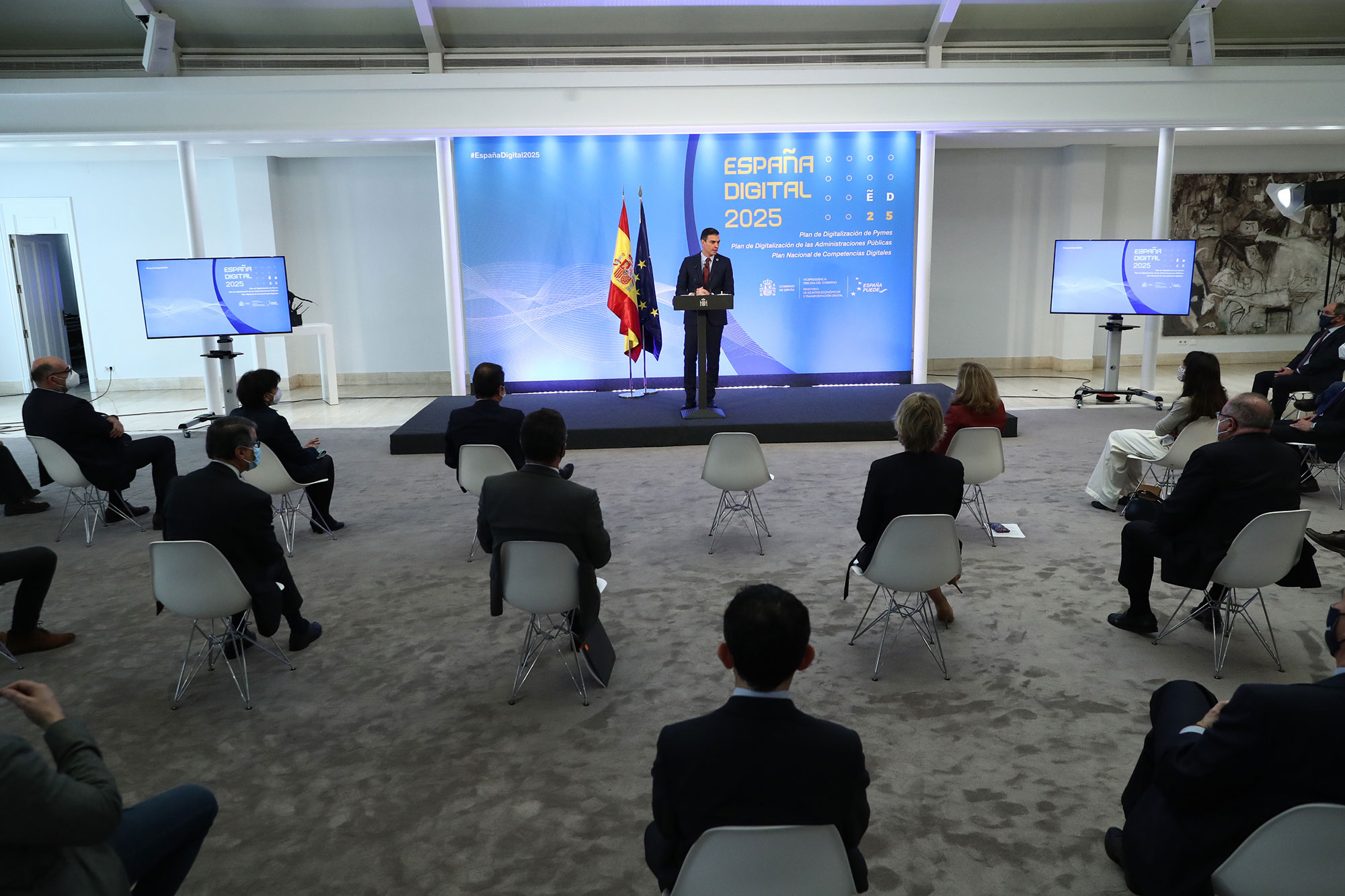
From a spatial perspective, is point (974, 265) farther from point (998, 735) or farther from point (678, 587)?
point (998, 735)

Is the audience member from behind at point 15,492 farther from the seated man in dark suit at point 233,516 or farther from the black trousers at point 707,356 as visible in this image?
the black trousers at point 707,356

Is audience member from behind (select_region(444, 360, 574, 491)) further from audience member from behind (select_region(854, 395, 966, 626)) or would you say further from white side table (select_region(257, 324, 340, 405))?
white side table (select_region(257, 324, 340, 405))

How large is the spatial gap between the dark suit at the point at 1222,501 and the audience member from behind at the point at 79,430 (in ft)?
18.6

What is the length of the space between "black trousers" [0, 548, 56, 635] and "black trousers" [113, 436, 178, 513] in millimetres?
1976

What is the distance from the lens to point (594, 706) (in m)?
3.78

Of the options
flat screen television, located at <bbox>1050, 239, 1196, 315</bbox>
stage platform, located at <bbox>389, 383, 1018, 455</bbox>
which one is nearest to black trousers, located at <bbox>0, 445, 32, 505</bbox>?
stage platform, located at <bbox>389, 383, 1018, 455</bbox>

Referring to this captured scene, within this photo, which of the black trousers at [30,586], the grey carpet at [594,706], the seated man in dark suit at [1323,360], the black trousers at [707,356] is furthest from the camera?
the black trousers at [707,356]

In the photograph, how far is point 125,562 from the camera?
19.0 ft

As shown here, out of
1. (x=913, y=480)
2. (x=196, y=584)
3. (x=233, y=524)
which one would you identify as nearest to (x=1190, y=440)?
(x=913, y=480)

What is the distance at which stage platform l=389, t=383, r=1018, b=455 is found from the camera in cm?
874

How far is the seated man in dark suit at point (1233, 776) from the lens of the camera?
200cm

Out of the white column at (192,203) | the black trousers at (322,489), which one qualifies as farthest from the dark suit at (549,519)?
the white column at (192,203)

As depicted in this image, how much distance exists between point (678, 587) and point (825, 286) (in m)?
6.72

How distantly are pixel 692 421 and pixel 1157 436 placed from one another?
4171mm
